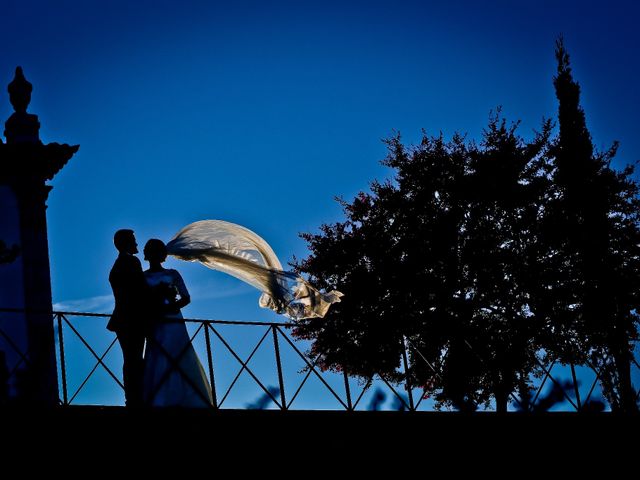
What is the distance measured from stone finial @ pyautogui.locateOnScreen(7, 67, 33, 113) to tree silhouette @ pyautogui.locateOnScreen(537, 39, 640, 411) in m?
15.2

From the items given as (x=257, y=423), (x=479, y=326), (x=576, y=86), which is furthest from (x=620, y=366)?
(x=576, y=86)

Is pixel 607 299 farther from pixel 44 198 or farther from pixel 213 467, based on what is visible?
pixel 213 467

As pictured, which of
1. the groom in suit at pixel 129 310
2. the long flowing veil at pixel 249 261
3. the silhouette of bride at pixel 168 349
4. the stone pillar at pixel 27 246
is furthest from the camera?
the stone pillar at pixel 27 246

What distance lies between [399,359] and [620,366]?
380 inches

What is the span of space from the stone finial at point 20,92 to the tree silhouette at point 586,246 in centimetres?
1522

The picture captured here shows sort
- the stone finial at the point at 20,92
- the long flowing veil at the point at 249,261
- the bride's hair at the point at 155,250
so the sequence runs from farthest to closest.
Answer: the stone finial at the point at 20,92 → the long flowing veil at the point at 249,261 → the bride's hair at the point at 155,250

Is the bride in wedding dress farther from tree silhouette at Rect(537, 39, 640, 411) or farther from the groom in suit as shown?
tree silhouette at Rect(537, 39, 640, 411)

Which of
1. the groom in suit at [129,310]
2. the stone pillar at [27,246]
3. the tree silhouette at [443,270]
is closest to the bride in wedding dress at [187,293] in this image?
the groom in suit at [129,310]

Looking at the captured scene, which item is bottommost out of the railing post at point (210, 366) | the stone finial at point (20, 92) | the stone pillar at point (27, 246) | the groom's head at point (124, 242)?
the railing post at point (210, 366)

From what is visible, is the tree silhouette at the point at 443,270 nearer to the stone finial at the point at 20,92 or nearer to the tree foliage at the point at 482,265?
the tree foliage at the point at 482,265

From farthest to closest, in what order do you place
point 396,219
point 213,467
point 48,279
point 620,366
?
point 396,219
point 620,366
point 48,279
point 213,467

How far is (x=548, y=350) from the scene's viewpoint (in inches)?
979

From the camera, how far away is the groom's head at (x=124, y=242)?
29.3 ft

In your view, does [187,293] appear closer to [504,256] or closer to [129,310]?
[129,310]
